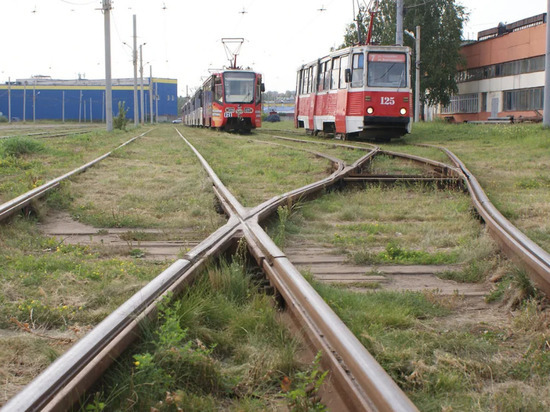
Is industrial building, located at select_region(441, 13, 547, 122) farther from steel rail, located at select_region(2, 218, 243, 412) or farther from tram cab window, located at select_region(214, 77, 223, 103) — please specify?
steel rail, located at select_region(2, 218, 243, 412)

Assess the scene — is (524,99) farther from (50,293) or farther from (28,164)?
(50,293)

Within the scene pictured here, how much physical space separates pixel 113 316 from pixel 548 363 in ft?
5.95

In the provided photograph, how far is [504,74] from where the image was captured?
176 feet

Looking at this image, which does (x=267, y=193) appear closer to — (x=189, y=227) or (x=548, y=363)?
(x=189, y=227)

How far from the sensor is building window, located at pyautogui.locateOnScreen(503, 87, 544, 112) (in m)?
47.9

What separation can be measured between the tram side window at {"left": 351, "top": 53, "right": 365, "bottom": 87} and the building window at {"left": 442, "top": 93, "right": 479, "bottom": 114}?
41.9 m

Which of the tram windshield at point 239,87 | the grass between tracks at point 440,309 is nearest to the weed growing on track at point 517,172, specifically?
the grass between tracks at point 440,309

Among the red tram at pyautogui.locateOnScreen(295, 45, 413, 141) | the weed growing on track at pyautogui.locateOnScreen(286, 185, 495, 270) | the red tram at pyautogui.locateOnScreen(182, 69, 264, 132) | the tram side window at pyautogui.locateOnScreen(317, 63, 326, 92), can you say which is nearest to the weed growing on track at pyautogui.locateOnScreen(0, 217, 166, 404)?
the weed growing on track at pyautogui.locateOnScreen(286, 185, 495, 270)

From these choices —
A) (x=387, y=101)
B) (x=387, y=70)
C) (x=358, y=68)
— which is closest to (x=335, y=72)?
(x=358, y=68)

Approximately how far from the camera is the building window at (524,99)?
47.9m

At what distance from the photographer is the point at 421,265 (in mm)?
4809

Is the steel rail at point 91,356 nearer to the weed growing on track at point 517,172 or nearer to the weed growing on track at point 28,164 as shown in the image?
the weed growing on track at point 517,172

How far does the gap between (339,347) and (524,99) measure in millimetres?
52124

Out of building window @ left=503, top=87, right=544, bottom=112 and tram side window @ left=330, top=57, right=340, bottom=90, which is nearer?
tram side window @ left=330, top=57, right=340, bottom=90
